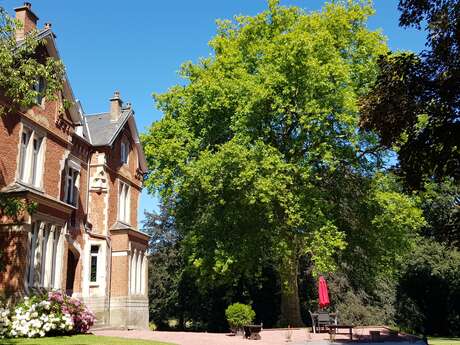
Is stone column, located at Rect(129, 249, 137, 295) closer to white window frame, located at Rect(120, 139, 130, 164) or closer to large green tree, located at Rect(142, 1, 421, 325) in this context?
large green tree, located at Rect(142, 1, 421, 325)

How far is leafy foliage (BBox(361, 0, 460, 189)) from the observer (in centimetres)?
967

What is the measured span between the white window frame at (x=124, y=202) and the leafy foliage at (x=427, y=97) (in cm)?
2031

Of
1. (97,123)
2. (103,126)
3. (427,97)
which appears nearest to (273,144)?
(103,126)

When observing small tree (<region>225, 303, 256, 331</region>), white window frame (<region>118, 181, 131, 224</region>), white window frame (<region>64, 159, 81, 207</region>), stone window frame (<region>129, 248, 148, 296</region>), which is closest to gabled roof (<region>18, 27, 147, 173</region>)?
white window frame (<region>64, 159, 81, 207</region>)

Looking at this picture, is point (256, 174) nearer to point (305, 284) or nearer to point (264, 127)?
point (264, 127)

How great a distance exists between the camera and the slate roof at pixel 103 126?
27.1m

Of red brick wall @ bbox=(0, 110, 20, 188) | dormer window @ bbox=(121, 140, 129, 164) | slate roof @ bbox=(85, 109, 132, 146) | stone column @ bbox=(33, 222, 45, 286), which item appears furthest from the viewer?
dormer window @ bbox=(121, 140, 129, 164)

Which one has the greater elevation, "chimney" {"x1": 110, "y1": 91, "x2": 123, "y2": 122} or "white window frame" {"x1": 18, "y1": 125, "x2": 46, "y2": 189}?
"chimney" {"x1": 110, "y1": 91, "x2": 123, "y2": 122}

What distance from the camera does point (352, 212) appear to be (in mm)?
26422

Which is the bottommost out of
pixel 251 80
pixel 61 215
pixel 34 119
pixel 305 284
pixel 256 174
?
pixel 305 284

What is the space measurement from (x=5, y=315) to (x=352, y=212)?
57.0 ft

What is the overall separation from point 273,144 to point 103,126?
10366 mm

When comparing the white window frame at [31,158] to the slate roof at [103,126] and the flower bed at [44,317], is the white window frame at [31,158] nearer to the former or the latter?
the flower bed at [44,317]

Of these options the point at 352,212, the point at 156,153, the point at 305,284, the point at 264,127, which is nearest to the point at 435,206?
the point at 305,284
